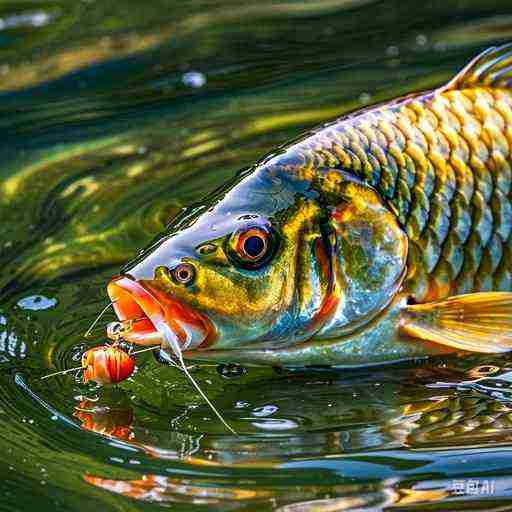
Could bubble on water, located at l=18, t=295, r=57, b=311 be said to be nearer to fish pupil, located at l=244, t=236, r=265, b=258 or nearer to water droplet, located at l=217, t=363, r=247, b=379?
water droplet, located at l=217, t=363, r=247, b=379

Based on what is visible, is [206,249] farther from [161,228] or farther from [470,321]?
[161,228]

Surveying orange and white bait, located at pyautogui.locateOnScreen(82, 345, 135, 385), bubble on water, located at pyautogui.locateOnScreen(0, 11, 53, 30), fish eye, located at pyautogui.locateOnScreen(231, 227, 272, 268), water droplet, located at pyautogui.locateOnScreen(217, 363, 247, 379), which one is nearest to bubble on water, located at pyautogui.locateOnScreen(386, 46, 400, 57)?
bubble on water, located at pyautogui.locateOnScreen(0, 11, 53, 30)

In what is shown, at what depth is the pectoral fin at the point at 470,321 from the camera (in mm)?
3775

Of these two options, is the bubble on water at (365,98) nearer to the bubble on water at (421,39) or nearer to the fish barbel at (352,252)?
the bubble on water at (421,39)

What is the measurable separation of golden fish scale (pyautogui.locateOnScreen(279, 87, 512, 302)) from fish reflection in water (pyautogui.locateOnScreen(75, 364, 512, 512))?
31cm

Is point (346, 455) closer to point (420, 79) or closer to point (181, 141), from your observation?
point (181, 141)

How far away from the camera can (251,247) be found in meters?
3.60

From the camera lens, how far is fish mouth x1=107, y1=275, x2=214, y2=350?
3461mm

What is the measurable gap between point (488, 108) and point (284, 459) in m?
1.39

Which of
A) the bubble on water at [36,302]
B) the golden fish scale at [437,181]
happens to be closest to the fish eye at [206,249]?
the golden fish scale at [437,181]

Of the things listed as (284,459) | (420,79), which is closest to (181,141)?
(420,79)

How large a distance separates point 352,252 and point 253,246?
1.08 feet

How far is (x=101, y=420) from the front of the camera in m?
3.62

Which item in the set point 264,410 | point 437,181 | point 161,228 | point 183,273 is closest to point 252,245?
point 183,273
